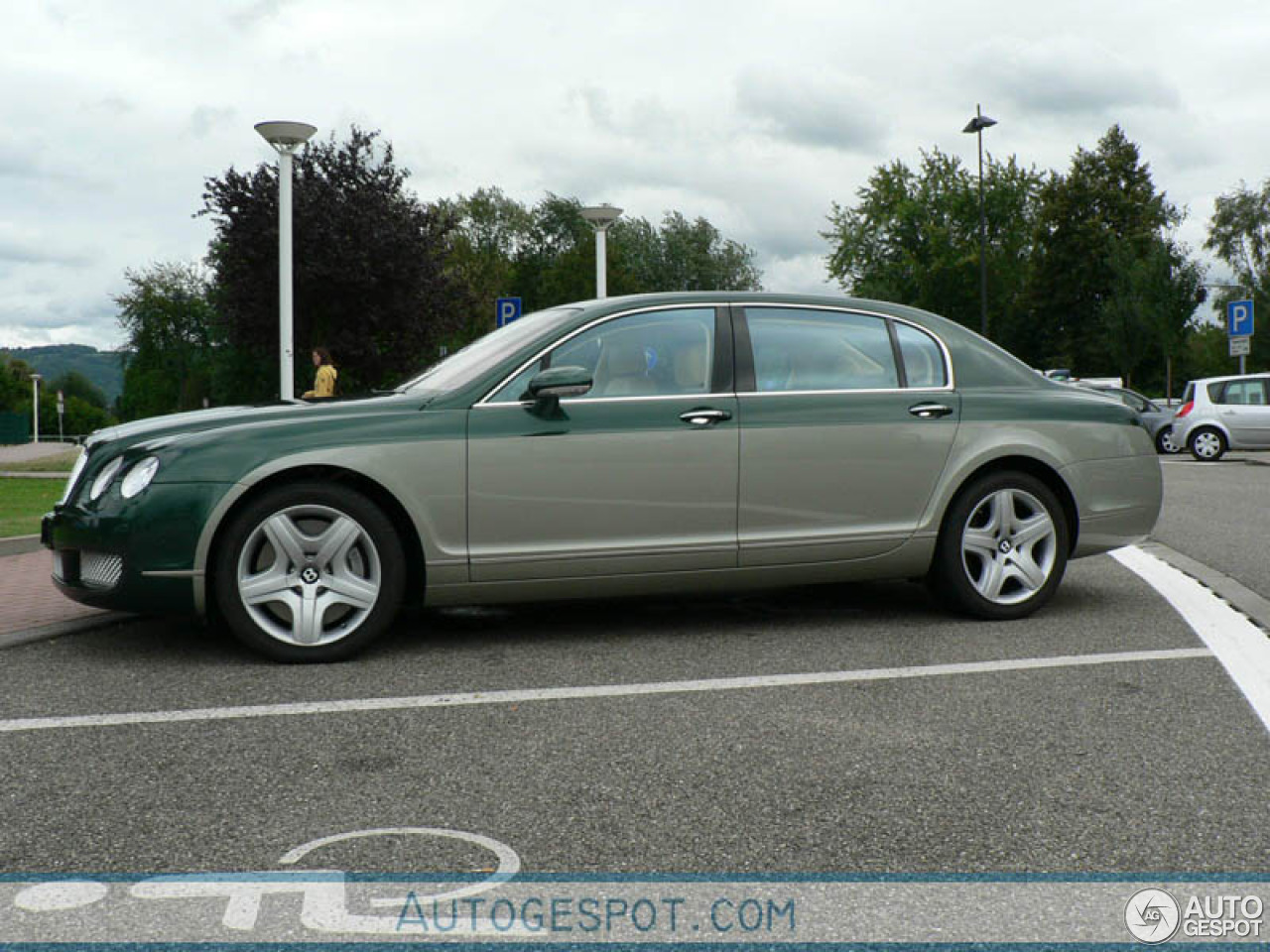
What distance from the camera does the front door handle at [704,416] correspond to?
5.90 meters

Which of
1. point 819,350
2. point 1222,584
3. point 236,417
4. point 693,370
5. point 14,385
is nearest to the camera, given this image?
point 236,417

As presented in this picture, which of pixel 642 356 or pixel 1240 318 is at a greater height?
pixel 1240 318

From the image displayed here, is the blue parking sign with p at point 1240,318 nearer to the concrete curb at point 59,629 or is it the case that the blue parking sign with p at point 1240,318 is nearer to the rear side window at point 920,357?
the rear side window at point 920,357

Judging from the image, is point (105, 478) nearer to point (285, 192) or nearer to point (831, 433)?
point (831, 433)

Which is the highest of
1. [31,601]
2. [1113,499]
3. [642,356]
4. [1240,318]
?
[1240,318]

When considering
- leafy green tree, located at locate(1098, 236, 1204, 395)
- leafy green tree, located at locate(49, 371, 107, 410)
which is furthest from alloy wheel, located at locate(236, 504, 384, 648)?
leafy green tree, located at locate(49, 371, 107, 410)

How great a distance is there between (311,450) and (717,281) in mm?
73341

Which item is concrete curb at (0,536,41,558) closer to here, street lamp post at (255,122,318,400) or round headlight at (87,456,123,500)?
round headlight at (87,456,123,500)

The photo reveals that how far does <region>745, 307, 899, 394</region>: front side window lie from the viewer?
6.15 m

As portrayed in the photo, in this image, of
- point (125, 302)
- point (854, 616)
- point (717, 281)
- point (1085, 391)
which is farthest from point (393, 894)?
point (125, 302)

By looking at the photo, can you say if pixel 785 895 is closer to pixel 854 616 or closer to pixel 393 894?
pixel 393 894

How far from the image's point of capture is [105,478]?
18.0ft

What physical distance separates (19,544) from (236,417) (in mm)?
5164

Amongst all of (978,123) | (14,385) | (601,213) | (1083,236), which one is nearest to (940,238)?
(1083,236)
